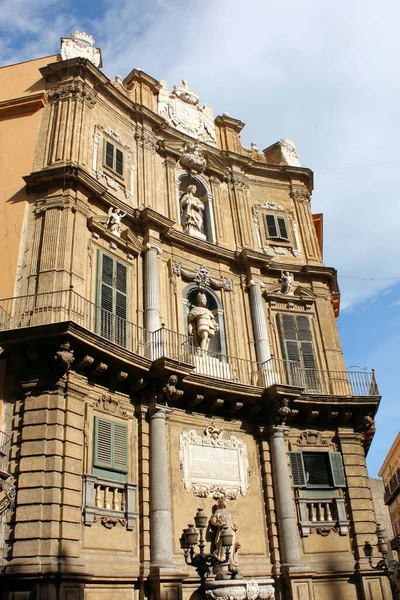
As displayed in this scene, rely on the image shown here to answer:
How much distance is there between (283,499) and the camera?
1455 cm

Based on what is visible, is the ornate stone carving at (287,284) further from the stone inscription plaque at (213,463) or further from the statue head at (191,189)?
the stone inscription plaque at (213,463)

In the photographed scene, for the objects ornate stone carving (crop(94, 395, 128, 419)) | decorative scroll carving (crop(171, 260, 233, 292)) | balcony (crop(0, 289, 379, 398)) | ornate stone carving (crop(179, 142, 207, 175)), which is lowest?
ornate stone carving (crop(94, 395, 128, 419))

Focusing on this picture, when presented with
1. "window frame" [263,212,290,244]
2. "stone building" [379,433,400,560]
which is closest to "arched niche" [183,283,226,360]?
"window frame" [263,212,290,244]

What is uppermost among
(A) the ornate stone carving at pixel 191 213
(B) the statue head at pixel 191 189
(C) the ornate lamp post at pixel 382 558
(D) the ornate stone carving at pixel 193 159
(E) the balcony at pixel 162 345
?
(D) the ornate stone carving at pixel 193 159

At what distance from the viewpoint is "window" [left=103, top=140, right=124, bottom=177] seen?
16.7m

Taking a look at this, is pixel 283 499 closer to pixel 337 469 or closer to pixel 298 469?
pixel 298 469

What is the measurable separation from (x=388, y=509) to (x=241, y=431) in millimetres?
41171

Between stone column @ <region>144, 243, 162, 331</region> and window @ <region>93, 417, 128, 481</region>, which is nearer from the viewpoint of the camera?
window @ <region>93, 417, 128, 481</region>

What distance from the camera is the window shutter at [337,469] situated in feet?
51.0

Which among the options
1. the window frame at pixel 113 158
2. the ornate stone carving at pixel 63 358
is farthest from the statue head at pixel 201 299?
the ornate stone carving at pixel 63 358

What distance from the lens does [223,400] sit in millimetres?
Answer: 14906

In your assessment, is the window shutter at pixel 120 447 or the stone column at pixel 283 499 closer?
the window shutter at pixel 120 447

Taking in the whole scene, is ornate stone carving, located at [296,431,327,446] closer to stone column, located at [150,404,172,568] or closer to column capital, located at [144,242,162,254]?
stone column, located at [150,404,172,568]

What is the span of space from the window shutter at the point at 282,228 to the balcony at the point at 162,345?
4.96 m
